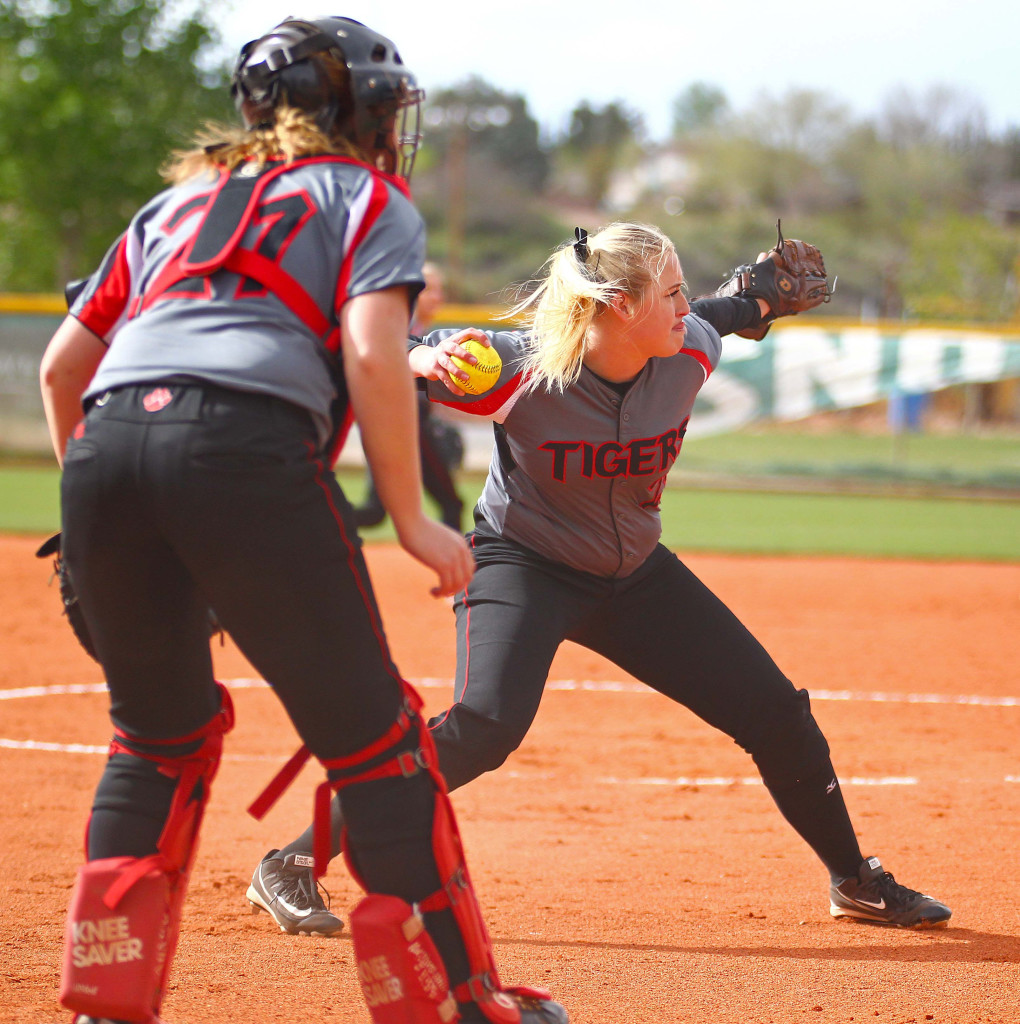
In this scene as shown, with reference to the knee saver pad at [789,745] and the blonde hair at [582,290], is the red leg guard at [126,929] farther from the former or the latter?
the knee saver pad at [789,745]

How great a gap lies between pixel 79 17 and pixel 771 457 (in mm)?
16538

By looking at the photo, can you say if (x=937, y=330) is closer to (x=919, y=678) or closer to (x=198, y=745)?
(x=919, y=678)

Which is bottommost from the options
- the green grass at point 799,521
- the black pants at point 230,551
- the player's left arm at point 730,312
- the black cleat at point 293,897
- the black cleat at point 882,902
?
the green grass at point 799,521

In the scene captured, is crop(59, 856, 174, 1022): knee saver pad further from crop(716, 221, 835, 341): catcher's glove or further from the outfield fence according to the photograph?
the outfield fence

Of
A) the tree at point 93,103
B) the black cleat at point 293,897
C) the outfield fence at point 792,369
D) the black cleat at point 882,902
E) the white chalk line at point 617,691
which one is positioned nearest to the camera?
the black cleat at point 293,897

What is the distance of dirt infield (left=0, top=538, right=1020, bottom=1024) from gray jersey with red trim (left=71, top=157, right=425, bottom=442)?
1.43m

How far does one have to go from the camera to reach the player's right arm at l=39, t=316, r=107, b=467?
216 cm

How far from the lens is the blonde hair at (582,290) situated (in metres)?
3.05

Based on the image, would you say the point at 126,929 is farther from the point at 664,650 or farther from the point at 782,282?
the point at 782,282

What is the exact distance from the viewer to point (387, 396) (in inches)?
75.5

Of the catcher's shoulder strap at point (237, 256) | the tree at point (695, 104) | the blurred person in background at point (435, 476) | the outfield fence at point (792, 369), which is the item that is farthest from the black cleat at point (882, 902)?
the tree at point (695, 104)

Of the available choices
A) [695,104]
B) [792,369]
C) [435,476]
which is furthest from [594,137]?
[435,476]

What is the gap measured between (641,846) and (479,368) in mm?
1850

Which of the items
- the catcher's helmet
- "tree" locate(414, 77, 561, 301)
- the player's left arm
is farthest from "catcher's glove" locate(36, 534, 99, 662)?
"tree" locate(414, 77, 561, 301)
